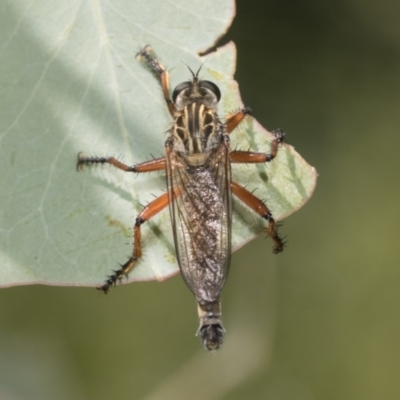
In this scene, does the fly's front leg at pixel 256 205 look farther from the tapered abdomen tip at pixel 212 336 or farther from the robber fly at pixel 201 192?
the tapered abdomen tip at pixel 212 336

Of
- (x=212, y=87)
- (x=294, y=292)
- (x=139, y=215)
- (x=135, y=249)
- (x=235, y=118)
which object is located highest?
(x=212, y=87)

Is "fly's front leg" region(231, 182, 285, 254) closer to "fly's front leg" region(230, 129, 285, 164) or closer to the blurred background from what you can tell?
"fly's front leg" region(230, 129, 285, 164)

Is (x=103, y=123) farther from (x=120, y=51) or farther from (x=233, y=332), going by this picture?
(x=233, y=332)

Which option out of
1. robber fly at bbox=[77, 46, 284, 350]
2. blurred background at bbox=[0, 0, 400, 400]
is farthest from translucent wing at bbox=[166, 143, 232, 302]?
blurred background at bbox=[0, 0, 400, 400]

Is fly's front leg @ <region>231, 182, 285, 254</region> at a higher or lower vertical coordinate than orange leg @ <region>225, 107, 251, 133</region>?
lower

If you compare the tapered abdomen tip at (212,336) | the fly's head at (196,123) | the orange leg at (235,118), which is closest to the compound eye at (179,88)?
the fly's head at (196,123)

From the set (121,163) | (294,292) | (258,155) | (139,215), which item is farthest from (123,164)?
(294,292)

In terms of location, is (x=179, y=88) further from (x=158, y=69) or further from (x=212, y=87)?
(x=158, y=69)
